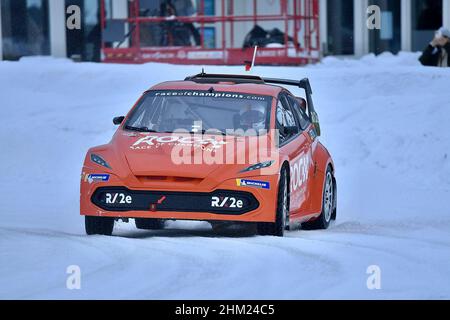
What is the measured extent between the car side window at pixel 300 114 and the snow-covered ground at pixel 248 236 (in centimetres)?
109

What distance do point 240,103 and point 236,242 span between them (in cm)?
229

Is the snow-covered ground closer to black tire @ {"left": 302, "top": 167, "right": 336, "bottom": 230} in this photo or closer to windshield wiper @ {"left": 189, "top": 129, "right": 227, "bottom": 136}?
black tire @ {"left": 302, "top": 167, "right": 336, "bottom": 230}

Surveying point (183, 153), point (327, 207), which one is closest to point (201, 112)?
point (183, 153)

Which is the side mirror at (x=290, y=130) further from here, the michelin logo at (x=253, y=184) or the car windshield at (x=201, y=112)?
the michelin logo at (x=253, y=184)

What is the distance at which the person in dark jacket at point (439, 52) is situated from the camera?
27.1 metres

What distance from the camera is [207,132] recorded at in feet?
42.7

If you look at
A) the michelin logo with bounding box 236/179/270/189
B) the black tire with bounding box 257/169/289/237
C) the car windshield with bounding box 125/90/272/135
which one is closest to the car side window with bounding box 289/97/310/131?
the car windshield with bounding box 125/90/272/135

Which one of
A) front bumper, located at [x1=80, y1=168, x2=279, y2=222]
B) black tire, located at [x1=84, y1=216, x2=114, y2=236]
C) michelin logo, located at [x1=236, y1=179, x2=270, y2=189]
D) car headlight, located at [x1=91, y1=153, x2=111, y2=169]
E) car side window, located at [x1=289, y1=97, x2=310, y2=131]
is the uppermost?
car side window, located at [x1=289, y1=97, x2=310, y2=131]

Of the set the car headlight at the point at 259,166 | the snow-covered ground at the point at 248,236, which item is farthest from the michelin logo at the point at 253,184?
the snow-covered ground at the point at 248,236

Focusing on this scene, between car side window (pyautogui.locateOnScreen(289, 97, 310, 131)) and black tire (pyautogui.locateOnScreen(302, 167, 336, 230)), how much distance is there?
→ 0.55 m

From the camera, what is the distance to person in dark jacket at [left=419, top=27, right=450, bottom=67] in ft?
88.9

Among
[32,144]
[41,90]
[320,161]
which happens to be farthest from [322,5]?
[320,161]

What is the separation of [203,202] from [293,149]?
146 centimetres
